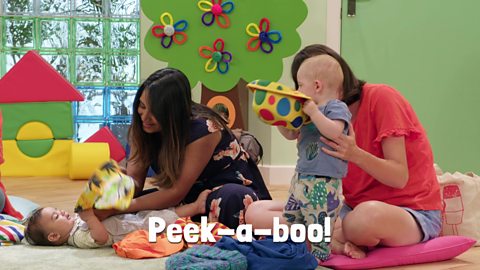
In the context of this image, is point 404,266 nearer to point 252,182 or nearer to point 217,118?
point 252,182

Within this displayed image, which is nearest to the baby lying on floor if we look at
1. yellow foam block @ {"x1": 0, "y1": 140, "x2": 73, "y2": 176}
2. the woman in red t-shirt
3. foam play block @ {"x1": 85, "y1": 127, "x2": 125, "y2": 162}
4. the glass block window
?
the woman in red t-shirt

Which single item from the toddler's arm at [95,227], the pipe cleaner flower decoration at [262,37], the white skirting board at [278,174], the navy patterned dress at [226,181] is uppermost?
the pipe cleaner flower decoration at [262,37]

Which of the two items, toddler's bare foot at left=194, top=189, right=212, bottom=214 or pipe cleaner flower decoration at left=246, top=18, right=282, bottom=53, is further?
pipe cleaner flower decoration at left=246, top=18, right=282, bottom=53

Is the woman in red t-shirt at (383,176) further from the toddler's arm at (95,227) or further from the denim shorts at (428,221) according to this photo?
the toddler's arm at (95,227)

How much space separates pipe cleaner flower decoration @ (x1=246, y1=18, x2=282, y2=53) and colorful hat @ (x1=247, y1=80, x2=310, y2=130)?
180 cm

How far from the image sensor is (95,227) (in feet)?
6.10

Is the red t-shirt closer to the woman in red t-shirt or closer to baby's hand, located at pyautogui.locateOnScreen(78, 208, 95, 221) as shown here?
the woman in red t-shirt

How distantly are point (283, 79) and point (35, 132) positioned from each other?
140 cm

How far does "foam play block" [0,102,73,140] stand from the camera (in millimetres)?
3932

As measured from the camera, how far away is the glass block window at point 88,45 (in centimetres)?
407

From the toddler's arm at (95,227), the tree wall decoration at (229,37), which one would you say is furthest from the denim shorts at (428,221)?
the tree wall decoration at (229,37)

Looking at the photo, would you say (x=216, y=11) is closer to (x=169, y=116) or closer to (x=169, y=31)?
(x=169, y=31)

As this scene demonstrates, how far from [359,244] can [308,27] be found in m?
2.03

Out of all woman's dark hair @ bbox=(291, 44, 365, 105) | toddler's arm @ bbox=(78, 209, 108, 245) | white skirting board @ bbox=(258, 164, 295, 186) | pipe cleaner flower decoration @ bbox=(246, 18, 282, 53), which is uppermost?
pipe cleaner flower decoration @ bbox=(246, 18, 282, 53)
